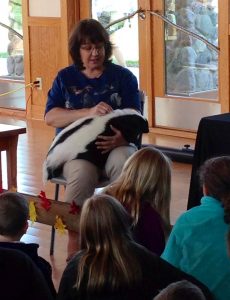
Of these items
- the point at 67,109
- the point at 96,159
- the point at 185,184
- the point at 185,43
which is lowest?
the point at 185,184

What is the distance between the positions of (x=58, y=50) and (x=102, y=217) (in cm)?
613

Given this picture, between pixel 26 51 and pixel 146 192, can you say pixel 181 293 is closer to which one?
pixel 146 192

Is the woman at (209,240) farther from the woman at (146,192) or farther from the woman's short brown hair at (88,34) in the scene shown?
the woman's short brown hair at (88,34)

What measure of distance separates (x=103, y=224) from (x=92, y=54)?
71.7 inches

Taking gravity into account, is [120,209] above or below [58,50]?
below

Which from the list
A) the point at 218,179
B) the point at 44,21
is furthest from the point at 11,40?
the point at 218,179

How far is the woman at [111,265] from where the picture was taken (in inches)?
84.5

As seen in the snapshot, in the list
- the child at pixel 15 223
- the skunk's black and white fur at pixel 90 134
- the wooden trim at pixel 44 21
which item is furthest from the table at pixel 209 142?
the wooden trim at pixel 44 21

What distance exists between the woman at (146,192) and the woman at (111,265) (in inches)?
25.1

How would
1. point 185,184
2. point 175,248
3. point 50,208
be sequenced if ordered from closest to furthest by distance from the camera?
point 175,248
point 50,208
point 185,184

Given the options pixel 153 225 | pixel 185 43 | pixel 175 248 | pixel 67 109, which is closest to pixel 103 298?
pixel 175 248

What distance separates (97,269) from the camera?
2152 mm

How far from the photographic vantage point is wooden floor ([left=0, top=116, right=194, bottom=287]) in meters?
4.12

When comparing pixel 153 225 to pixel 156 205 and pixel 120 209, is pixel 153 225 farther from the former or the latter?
pixel 120 209
